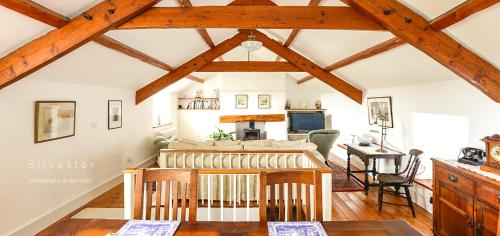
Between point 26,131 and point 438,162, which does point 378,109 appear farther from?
point 26,131

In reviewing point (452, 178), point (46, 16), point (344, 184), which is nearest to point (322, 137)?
point (344, 184)

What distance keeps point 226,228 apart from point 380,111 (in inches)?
172

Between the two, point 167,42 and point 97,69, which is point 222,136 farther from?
point 97,69

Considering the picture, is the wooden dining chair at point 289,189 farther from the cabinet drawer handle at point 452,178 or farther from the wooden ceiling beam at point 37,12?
the wooden ceiling beam at point 37,12

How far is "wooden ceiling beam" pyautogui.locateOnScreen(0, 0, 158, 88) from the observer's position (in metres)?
2.23

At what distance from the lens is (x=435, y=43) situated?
237 cm

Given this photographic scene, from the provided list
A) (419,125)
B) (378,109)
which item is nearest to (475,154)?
(419,125)

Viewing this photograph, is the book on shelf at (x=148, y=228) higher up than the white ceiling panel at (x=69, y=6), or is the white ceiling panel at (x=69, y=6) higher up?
the white ceiling panel at (x=69, y=6)

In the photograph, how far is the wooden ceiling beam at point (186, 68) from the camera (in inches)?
202

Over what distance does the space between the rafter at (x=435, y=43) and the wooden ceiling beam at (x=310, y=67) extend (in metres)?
2.80

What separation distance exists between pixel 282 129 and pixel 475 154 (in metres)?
5.12

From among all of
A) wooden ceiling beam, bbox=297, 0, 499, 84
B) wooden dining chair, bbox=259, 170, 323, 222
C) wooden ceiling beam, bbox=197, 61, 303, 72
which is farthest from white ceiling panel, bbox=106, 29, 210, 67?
wooden ceiling beam, bbox=297, 0, 499, 84

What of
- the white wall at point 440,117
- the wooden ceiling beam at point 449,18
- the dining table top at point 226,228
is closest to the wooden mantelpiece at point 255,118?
the white wall at point 440,117

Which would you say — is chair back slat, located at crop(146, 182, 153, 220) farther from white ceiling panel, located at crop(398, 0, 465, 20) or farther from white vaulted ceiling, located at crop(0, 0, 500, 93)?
white ceiling panel, located at crop(398, 0, 465, 20)
